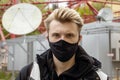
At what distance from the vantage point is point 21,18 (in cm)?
1677

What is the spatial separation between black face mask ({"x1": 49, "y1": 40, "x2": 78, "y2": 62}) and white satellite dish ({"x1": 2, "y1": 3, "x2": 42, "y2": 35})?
13181mm

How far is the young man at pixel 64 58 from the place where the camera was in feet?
9.39

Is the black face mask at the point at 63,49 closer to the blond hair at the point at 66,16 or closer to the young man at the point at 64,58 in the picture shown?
the young man at the point at 64,58

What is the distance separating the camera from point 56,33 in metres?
2.88

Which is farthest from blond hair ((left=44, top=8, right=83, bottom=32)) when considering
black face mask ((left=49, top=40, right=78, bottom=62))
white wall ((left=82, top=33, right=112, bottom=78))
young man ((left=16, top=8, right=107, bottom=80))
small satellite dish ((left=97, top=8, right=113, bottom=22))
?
small satellite dish ((left=97, top=8, right=113, bottom=22))

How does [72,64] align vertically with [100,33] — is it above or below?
above

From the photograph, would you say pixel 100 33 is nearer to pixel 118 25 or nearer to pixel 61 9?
pixel 118 25

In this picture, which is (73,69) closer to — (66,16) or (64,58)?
(64,58)

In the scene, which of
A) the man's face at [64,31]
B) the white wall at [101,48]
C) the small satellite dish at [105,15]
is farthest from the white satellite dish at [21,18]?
the man's face at [64,31]

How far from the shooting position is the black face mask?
2.85 m

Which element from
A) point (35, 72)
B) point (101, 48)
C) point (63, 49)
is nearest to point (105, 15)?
point (101, 48)

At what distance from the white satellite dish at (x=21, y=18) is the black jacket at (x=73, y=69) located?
1313cm

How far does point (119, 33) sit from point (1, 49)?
485 centimetres

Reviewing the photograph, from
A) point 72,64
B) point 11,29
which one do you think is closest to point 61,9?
point 72,64
